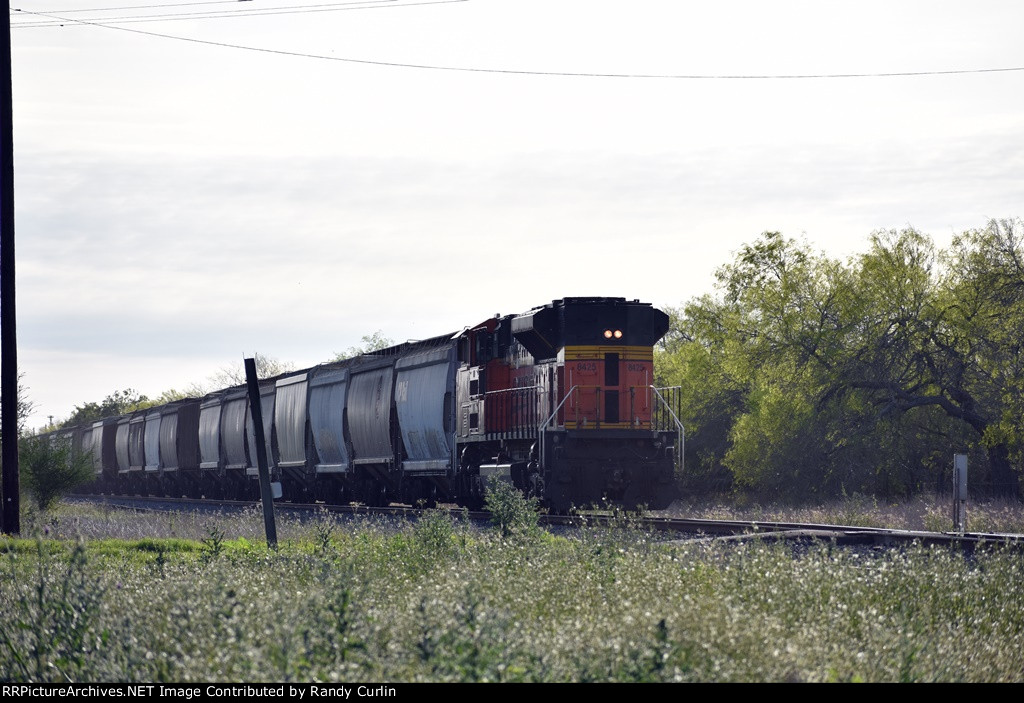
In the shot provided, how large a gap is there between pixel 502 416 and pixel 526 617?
51.9 feet

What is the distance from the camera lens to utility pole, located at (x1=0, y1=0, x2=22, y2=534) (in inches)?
768

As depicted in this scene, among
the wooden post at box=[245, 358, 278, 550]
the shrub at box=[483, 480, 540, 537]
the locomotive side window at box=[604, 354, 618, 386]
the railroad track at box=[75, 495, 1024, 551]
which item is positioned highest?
the locomotive side window at box=[604, 354, 618, 386]

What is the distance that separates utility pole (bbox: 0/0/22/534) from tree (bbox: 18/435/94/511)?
13641mm

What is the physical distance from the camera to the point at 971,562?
12.5 m

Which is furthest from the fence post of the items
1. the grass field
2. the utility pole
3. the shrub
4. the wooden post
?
the utility pole

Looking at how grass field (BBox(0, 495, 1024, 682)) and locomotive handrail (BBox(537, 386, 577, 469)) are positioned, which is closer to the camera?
grass field (BBox(0, 495, 1024, 682))

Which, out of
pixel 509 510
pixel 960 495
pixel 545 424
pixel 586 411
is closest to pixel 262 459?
pixel 509 510

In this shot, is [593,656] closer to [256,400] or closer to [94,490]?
[256,400]

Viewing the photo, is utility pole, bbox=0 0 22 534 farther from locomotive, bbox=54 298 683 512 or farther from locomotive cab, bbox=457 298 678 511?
locomotive cab, bbox=457 298 678 511

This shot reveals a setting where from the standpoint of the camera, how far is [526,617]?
332 inches

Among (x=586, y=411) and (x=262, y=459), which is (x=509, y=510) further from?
(x=586, y=411)

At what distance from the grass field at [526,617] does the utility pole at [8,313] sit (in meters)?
7.62
